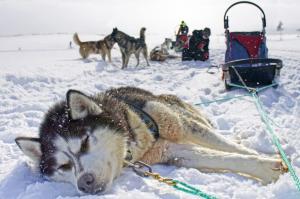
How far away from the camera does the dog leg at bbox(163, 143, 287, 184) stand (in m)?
2.41

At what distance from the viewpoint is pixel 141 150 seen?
105 inches

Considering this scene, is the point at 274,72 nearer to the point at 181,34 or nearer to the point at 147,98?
the point at 147,98

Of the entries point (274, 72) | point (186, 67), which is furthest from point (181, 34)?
point (274, 72)

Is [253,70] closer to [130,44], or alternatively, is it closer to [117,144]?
[117,144]

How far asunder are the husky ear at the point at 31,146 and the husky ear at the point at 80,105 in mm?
283

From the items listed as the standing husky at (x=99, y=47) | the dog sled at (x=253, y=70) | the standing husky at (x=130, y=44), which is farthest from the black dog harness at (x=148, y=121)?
the standing husky at (x=99, y=47)

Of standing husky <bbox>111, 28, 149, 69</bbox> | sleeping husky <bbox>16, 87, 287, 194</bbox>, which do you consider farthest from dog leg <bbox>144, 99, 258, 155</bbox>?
standing husky <bbox>111, 28, 149, 69</bbox>

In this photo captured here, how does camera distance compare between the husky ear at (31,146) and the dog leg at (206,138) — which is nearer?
the husky ear at (31,146)

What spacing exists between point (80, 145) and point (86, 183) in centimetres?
25

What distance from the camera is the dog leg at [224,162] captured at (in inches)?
94.9

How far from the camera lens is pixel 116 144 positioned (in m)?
2.34

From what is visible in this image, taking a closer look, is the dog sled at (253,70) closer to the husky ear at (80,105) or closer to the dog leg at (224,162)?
the dog leg at (224,162)

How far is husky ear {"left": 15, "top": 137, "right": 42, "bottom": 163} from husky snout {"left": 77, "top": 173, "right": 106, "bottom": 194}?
18.8 inches

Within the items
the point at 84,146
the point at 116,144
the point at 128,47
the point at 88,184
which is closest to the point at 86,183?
the point at 88,184
